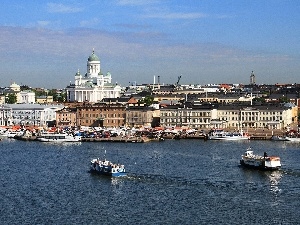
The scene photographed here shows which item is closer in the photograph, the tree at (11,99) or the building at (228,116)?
the building at (228,116)

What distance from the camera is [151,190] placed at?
57.2 feet

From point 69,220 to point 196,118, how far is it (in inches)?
992

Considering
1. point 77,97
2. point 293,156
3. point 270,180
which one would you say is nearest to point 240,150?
point 293,156

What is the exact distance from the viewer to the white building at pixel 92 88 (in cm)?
5697

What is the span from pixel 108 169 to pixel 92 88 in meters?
37.0

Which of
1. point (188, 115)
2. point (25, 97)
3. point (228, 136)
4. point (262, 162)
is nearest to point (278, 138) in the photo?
point (228, 136)

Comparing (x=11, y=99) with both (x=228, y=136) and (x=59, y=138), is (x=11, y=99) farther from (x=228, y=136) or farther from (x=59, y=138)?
(x=228, y=136)

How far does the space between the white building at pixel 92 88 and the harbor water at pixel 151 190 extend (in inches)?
1201

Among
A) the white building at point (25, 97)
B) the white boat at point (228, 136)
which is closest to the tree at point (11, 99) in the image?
the white building at point (25, 97)

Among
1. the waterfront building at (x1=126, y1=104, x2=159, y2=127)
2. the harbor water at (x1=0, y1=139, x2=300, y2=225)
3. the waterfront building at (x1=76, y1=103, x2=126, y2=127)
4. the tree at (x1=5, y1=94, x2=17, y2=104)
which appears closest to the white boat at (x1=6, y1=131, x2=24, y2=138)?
the waterfront building at (x1=76, y1=103, x2=126, y2=127)

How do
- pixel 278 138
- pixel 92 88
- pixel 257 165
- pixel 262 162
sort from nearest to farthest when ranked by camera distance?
pixel 262 162, pixel 257 165, pixel 278 138, pixel 92 88

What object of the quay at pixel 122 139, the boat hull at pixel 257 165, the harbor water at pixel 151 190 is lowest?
the harbor water at pixel 151 190

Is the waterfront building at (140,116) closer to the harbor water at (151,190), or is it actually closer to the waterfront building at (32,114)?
the waterfront building at (32,114)

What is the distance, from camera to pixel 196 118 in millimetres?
39125
